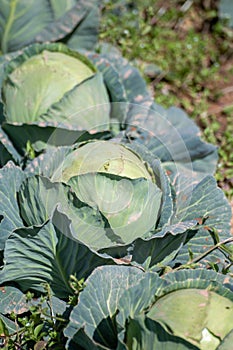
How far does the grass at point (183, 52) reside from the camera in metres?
4.35

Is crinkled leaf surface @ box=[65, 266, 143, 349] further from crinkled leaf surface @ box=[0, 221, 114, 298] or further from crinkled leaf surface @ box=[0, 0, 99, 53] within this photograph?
crinkled leaf surface @ box=[0, 0, 99, 53]

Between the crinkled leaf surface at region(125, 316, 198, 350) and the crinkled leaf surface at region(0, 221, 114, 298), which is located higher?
the crinkled leaf surface at region(125, 316, 198, 350)

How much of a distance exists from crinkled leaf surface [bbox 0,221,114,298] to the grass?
1.56 meters

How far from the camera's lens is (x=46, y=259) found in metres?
2.66

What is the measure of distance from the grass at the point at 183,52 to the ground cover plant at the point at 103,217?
2.18ft

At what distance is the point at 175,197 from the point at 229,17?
9.07 ft

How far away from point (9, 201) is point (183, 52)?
255cm

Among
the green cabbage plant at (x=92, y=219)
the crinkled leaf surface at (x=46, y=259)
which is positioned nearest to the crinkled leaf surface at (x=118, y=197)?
the green cabbage plant at (x=92, y=219)

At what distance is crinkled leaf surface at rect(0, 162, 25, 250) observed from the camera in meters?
2.71

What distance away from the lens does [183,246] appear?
290cm

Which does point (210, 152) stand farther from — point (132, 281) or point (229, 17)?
point (229, 17)

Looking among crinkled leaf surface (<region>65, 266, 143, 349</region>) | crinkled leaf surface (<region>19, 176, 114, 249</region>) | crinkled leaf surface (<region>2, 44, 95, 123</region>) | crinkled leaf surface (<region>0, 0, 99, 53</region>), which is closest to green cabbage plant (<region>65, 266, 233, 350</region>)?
crinkled leaf surface (<region>65, 266, 143, 349</region>)

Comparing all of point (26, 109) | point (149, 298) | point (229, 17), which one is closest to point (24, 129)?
point (26, 109)

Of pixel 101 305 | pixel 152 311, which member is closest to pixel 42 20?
pixel 101 305
